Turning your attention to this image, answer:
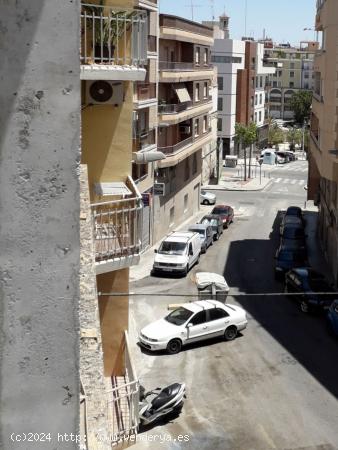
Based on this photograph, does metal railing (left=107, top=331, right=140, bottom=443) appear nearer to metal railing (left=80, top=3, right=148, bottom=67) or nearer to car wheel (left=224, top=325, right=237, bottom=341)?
metal railing (left=80, top=3, right=148, bottom=67)

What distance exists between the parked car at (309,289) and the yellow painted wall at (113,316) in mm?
12538

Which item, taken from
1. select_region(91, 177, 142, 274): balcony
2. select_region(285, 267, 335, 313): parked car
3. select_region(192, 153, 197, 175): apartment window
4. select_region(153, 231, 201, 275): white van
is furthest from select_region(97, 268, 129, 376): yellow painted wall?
select_region(192, 153, 197, 175): apartment window

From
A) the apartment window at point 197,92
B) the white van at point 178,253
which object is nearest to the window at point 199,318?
the white van at point 178,253

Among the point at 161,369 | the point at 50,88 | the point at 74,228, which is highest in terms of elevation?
the point at 50,88

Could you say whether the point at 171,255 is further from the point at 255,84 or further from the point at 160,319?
the point at 255,84

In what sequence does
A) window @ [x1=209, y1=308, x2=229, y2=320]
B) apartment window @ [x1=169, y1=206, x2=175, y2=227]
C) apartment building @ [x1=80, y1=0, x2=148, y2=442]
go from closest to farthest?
1. apartment building @ [x1=80, y1=0, x2=148, y2=442]
2. window @ [x1=209, y1=308, x2=229, y2=320]
3. apartment window @ [x1=169, y1=206, x2=175, y2=227]

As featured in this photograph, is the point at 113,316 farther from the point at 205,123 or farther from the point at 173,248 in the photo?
the point at 205,123

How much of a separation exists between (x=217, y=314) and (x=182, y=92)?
1902 centimetres

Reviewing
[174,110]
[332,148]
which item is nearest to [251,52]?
[174,110]

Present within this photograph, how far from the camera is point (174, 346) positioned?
20.9m

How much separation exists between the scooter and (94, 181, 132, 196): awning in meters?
5.64

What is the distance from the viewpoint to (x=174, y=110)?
36031 mm

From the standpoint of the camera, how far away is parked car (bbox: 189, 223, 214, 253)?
1374 inches

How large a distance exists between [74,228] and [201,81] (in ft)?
133
